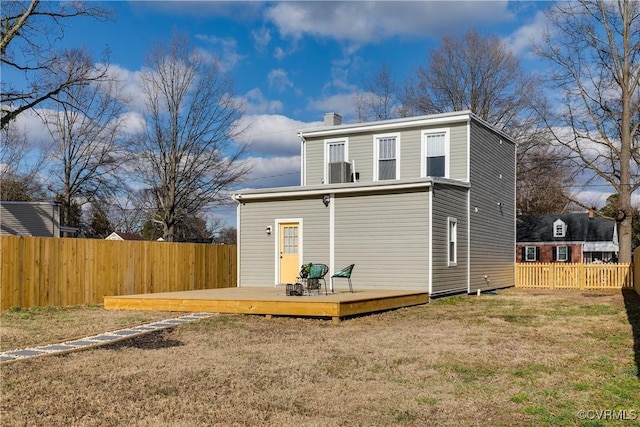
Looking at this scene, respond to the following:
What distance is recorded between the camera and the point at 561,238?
42.2m

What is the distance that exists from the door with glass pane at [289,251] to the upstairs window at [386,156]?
3.89 metres

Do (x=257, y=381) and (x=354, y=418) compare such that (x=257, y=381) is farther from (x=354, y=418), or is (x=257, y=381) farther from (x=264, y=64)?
(x=264, y=64)

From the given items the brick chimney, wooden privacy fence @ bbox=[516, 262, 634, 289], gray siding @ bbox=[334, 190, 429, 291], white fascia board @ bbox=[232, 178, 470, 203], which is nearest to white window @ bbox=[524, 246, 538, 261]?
wooden privacy fence @ bbox=[516, 262, 634, 289]

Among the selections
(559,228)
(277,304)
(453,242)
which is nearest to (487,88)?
(559,228)

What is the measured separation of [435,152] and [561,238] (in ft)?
92.0

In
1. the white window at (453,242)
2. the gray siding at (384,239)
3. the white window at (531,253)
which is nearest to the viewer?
the gray siding at (384,239)

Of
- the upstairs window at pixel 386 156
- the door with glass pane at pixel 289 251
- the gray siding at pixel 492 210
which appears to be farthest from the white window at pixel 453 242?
the door with glass pane at pixel 289 251

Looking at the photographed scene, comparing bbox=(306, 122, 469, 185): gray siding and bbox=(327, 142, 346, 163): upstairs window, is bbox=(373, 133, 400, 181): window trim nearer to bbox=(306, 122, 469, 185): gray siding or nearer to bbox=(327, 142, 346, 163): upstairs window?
bbox=(306, 122, 469, 185): gray siding

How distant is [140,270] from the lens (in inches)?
650

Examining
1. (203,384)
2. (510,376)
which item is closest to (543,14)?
(510,376)

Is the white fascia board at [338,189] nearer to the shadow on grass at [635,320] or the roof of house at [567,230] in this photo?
the shadow on grass at [635,320]

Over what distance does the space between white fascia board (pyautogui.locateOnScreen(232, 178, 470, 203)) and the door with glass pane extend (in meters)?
1.01

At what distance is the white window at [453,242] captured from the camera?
54.6 feet

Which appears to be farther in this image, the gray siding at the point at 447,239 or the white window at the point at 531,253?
the white window at the point at 531,253
